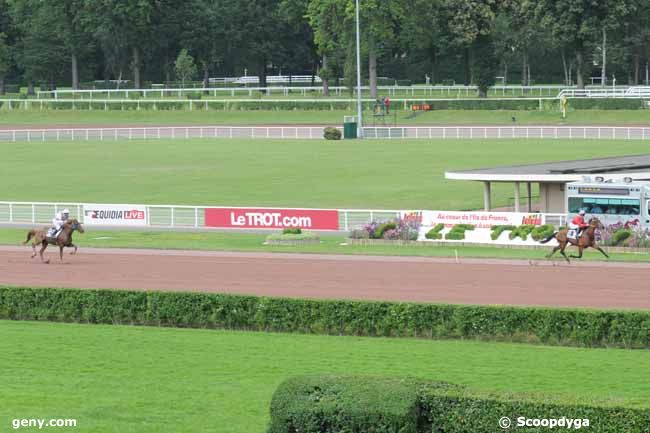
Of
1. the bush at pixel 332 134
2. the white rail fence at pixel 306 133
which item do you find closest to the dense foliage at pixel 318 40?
the white rail fence at pixel 306 133

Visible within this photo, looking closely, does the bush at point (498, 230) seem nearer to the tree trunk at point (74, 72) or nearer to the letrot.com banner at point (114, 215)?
the letrot.com banner at point (114, 215)

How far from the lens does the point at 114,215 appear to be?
39.5m

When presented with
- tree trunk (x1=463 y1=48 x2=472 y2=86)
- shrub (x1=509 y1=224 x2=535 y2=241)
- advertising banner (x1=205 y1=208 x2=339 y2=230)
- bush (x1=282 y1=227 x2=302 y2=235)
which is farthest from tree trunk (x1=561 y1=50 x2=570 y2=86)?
shrub (x1=509 y1=224 x2=535 y2=241)

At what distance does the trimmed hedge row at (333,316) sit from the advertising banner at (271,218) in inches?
557

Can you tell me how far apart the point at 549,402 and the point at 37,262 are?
19.8m

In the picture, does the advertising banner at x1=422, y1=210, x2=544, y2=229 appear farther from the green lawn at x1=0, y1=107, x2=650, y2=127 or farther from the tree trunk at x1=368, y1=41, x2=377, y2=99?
the tree trunk at x1=368, y1=41, x2=377, y2=99

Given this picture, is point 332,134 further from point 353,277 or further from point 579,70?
point 353,277

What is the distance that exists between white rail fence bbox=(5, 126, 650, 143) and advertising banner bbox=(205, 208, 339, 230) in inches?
1247

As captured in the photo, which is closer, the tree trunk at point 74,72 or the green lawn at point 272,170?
the green lawn at point 272,170

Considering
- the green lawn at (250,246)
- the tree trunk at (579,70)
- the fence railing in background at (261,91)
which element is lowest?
the green lawn at (250,246)

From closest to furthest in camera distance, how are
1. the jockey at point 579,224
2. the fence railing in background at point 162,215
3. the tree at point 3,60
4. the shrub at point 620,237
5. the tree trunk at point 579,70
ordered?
the jockey at point 579,224 < the shrub at point 620,237 < the fence railing in background at point 162,215 < the tree trunk at point 579,70 < the tree at point 3,60

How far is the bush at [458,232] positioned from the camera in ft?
109

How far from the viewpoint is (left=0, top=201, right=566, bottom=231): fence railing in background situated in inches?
1436

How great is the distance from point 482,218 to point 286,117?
52.4 m
